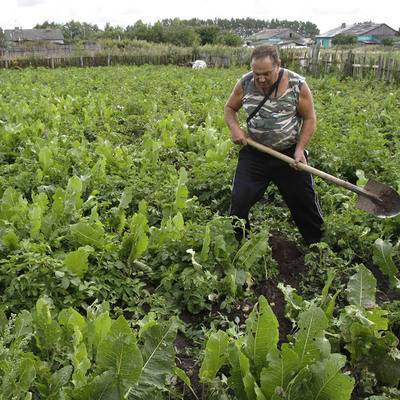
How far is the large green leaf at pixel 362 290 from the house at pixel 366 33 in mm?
79727

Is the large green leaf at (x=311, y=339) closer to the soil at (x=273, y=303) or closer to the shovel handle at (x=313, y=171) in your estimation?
the soil at (x=273, y=303)

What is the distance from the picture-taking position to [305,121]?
4223 mm

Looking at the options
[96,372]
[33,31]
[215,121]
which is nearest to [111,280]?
[96,372]

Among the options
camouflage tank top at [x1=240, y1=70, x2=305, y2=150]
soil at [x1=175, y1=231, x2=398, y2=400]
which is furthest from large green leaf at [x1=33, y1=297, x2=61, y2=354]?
camouflage tank top at [x1=240, y1=70, x2=305, y2=150]

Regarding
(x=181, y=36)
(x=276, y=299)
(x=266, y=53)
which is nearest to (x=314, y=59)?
(x=266, y=53)

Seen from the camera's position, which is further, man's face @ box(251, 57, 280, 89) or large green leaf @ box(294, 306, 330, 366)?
man's face @ box(251, 57, 280, 89)

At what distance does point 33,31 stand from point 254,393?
80.3 meters

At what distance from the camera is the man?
13.5ft

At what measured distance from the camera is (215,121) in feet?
28.6

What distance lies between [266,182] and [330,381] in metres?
2.33

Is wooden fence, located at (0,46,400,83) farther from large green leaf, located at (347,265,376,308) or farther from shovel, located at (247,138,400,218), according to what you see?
large green leaf, located at (347,265,376,308)

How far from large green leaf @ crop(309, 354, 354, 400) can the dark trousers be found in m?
2.12

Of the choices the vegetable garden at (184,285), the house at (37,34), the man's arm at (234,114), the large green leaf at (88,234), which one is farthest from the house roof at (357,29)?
the large green leaf at (88,234)

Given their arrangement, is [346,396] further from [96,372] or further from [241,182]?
[241,182]
